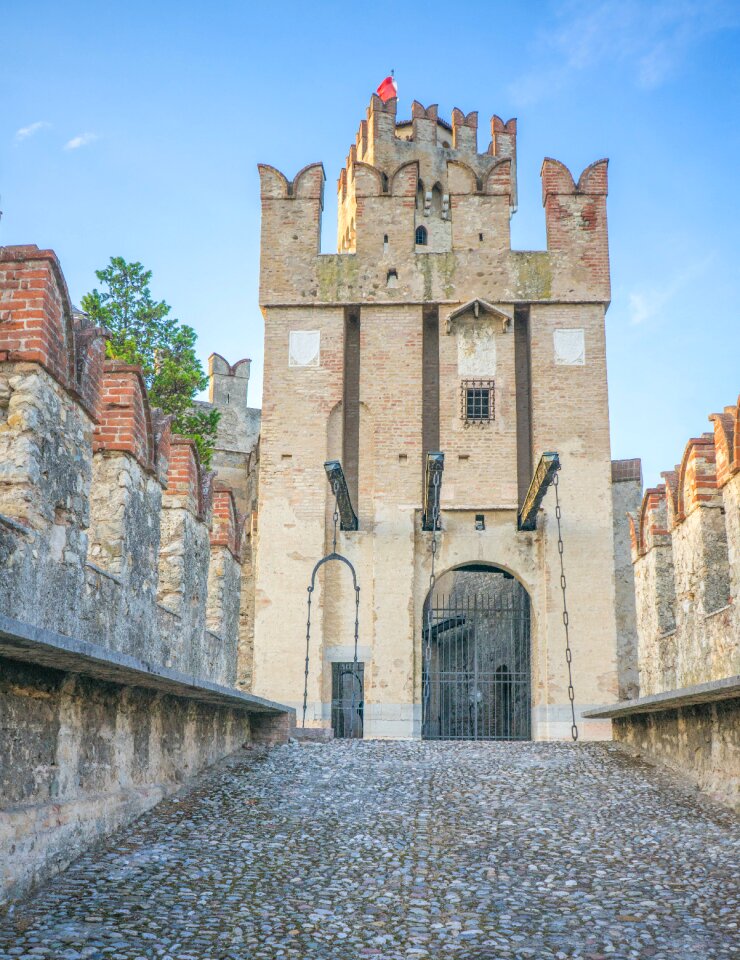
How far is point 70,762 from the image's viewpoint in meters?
5.93

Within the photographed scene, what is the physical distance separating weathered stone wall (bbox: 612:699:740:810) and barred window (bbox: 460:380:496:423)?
8858mm

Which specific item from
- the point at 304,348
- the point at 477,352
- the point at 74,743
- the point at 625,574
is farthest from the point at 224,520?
the point at 625,574

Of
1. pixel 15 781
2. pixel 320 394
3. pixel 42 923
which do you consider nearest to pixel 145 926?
pixel 42 923

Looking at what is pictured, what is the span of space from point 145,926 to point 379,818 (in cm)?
306

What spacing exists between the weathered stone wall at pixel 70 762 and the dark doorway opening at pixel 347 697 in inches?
394

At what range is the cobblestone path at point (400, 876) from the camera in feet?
15.4

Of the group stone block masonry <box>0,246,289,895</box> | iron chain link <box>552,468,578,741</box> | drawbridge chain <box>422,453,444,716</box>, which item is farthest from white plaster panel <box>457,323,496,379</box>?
stone block masonry <box>0,246,289,895</box>

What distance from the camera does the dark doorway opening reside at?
1806 cm

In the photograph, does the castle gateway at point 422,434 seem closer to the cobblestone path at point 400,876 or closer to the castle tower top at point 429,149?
the cobblestone path at point 400,876

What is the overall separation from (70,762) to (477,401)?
13990mm

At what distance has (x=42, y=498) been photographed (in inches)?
291

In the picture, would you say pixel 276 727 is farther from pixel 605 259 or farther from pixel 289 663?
pixel 605 259

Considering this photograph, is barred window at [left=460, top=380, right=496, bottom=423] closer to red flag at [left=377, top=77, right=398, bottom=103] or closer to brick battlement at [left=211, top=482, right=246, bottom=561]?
brick battlement at [left=211, top=482, right=246, bottom=561]

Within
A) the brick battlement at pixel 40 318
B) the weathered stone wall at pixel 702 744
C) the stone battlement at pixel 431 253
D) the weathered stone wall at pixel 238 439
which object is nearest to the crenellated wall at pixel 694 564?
the weathered stone wall at pixel 702 744
